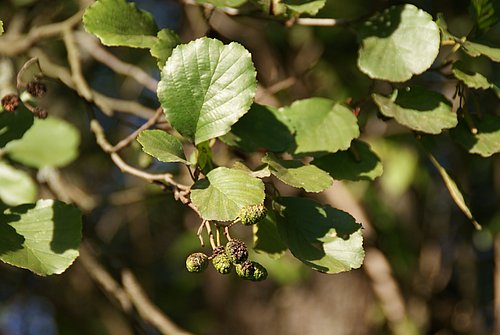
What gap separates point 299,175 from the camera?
682mm

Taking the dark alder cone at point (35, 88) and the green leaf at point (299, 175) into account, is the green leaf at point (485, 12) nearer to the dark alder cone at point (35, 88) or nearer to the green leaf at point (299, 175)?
the green leaf at point (299, 175)

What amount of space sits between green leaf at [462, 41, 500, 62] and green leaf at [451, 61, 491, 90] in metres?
0.02

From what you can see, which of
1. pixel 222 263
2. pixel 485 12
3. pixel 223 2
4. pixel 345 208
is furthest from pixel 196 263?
pixel 345 208

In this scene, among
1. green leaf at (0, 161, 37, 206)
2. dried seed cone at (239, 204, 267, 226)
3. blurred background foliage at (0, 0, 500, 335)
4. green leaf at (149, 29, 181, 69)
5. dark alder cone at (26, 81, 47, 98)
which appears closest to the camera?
dried seed cone at (239, 204, 267, 226)

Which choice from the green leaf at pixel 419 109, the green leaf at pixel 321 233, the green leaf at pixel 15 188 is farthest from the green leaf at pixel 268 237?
→ the green leaf at pixel 15 188

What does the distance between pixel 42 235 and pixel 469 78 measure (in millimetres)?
486

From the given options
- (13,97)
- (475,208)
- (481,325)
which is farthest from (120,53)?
(13,97)

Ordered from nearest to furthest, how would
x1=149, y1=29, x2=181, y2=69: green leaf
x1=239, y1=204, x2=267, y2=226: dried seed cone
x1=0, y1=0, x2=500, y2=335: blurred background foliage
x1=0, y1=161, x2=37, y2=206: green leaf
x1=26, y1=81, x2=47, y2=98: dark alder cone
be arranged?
1. x1=239, y1=204, x2=267, y2=226: dried seed cone
2. x1=149, y1=29, x2=181, y2=69: green leaf
3. x1=26, y1=81, x2=47, y2=98: dark alder cone
4. x1=0, y1=161, x2=37, y2=206: green leaf
5. x1=0, y1=0, x2=500, y2=335: blurred background foliage

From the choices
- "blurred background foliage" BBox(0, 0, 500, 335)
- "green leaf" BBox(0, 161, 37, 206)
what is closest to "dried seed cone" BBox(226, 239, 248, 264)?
"green leaf" BBox(0, 161, 37, 206)

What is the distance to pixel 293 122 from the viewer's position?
80 cm

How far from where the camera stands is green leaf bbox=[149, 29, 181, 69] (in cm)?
72

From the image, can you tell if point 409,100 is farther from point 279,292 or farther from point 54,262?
point 279,292

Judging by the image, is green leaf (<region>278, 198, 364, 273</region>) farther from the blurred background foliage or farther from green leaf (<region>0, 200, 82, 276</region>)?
the blurred background foliage

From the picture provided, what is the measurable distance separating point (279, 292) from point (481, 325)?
615 millimetres
